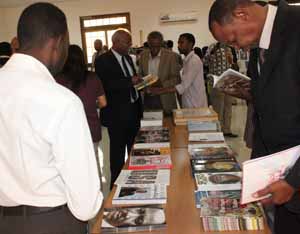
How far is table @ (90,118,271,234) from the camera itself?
118 cm

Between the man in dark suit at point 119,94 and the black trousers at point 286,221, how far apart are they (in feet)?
6.48

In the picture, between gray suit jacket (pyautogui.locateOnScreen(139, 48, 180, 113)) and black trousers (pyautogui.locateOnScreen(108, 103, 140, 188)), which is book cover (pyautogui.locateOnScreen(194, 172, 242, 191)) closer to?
black trousers (pyautogui.locateOnScreen(108, 103, 140, 188))

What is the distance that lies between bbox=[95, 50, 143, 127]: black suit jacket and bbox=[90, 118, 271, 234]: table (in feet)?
3.67

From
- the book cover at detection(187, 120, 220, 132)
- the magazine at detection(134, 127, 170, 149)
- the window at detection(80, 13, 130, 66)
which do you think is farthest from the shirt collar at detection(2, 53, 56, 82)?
the window at detection(80, 13, 130, 66)

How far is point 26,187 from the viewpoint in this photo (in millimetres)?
1033

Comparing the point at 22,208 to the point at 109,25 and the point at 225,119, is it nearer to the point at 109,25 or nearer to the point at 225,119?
the point at 225,119

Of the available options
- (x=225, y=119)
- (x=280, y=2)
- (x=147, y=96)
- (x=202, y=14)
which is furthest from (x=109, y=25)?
(x=280, y=2)

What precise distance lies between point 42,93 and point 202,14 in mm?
9661

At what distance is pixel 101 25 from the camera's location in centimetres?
1036

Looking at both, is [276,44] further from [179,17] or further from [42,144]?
[179,17]

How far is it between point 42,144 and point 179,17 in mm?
9519

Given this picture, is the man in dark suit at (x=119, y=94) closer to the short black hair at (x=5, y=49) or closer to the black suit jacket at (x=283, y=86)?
the short black hair at (x=5, y=49)

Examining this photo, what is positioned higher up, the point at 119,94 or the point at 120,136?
the point at 119,94

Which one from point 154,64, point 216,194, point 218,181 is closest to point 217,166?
point 218,181
